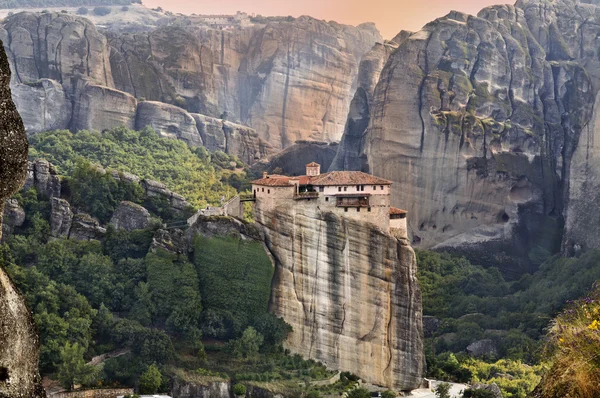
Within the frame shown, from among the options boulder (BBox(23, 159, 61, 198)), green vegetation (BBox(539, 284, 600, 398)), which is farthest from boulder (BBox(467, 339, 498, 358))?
green vegetation (BBox(539, 284, 600, 398))

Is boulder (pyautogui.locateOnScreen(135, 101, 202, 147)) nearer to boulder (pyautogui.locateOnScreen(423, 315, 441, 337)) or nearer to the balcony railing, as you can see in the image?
boulder (pyautogui.locateOnScreen(423, 315, 441, 337))

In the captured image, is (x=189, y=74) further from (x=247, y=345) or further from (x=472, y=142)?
(x=247, y=345)

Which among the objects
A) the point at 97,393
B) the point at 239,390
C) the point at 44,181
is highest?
the point at 44,181

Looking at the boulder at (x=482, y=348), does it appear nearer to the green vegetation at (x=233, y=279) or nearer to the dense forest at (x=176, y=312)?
the dense forest at (x=176, y=312)

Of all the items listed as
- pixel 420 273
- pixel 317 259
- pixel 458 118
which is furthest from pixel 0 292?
pixel 458 118

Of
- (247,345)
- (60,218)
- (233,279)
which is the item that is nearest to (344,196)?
(233,279)

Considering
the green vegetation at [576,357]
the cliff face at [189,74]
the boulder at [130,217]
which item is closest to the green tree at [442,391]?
the boulder at [130,217]
